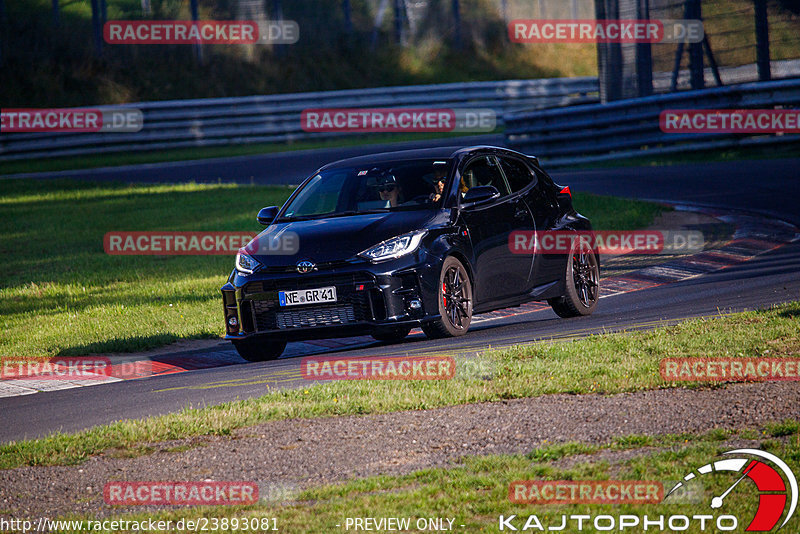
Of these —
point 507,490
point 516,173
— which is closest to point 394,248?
point 516,173

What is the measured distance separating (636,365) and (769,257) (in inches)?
248

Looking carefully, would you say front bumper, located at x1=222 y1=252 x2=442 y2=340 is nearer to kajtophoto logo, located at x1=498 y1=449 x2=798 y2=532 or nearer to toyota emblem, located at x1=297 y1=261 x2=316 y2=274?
toyota emblem, located at x1=297 y1=261 x2=316 y2=274

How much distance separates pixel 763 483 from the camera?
4.77m

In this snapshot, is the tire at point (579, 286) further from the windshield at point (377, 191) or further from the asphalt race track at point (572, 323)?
the windshield at point (377, 191)

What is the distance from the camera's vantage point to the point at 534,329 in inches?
391

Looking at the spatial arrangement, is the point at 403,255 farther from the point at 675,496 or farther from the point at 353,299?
the point at 675,496

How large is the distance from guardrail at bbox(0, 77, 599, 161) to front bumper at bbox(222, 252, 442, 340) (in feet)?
61.2

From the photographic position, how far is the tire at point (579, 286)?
34.3ft

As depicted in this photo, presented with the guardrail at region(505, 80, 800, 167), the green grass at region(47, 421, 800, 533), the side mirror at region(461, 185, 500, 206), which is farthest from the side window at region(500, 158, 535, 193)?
the guardrail at region(505, 80, 800, 167)

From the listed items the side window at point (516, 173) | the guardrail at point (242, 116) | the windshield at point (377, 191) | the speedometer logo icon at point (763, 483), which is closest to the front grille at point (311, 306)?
the windshield at point (377, 191)

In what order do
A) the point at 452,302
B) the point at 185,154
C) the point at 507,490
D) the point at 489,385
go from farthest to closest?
the point at 185,154
the point at 452,302
the point at 489,385
the point at 507,490

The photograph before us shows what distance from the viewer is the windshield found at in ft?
31.5

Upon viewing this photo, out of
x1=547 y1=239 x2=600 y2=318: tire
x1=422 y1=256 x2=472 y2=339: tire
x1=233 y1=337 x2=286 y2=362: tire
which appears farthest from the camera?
x1=547 y1=239 x2=600 y2=318: tire

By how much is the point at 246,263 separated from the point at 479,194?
6.67 ft
